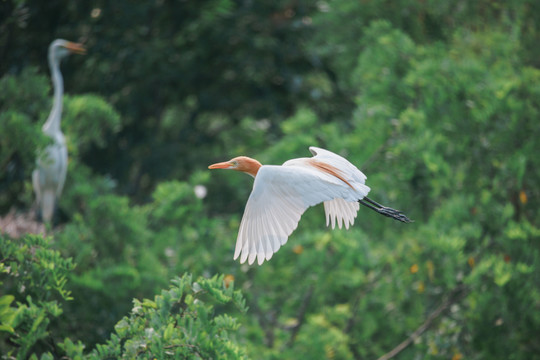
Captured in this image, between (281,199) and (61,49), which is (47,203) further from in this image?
(281,199)

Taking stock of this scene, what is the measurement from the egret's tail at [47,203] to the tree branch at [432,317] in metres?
3.13

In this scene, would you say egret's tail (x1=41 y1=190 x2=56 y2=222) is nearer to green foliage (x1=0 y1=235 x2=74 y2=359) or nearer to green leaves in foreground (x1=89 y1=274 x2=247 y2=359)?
green foliage (x1=0 y1=235 x2=74 y2=359)

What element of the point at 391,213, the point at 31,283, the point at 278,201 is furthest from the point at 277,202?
the point at 31,283

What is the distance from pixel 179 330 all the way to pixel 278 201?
2.43 feet

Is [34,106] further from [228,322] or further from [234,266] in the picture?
[228,322]

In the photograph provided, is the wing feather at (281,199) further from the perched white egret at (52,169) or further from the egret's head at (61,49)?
the egret's head at (61,49)

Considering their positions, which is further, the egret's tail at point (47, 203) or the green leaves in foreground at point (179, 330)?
the egret's tail at point (47, 203)

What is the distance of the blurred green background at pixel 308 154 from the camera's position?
5027 mm

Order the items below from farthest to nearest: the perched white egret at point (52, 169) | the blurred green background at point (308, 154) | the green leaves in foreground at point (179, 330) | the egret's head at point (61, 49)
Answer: the egret's head at point (61, 49) → the perched white egret at point (52, 169) → the blurred green background at point (308, 154) → the green leaves in foreground at point (179, 330)

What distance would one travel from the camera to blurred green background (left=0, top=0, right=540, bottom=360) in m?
5.03

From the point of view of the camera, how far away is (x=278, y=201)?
3.16m

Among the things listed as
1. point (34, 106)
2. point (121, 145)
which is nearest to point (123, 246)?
point (34, 106)

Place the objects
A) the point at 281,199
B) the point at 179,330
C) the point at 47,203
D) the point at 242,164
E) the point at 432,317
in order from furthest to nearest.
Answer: the point at 47,203
the point at 432,317
the point at 242,164
the point at 281,199
the point at 179,330

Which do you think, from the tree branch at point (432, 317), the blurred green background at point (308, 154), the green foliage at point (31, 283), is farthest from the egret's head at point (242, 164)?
the tree branch at point (432, 317)
